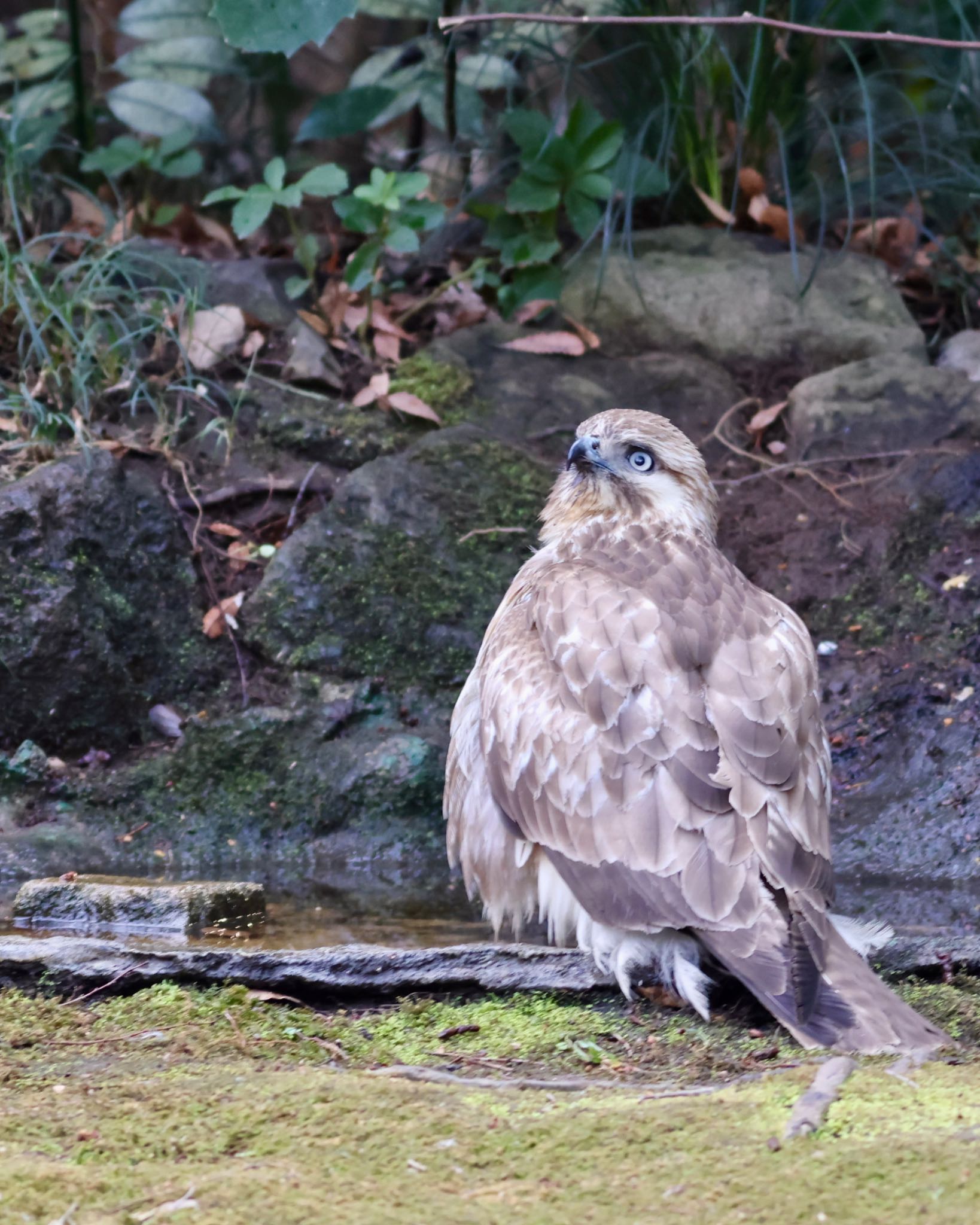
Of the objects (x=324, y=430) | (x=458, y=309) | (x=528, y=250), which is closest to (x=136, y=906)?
(x=324, y=430)

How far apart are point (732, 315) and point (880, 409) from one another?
1.07 metres

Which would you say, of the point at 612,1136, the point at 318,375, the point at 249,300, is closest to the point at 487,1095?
the point at 612,1136

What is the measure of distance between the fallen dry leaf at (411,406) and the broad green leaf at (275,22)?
1.72 m

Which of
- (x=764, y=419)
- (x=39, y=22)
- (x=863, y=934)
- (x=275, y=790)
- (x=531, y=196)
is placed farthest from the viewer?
(x=39, y=22)

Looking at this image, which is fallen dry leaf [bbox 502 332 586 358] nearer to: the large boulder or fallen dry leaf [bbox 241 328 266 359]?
fallen dry leaf [bbox 241 328 266 359]

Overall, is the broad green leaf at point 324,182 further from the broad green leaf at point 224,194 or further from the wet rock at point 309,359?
the wet rock at point 309,359

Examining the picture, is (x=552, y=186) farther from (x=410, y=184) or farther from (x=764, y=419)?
(x=764, y=419)

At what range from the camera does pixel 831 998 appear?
3289 mm

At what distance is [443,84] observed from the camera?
8.24 m

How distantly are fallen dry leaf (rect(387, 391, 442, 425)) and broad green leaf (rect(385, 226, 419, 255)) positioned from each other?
735 mm

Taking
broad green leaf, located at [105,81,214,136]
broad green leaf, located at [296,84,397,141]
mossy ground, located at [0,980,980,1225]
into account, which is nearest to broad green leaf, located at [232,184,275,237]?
broad green leaf, located at [296,84,397,141]

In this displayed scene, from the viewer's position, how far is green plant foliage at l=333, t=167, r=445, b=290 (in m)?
6.98

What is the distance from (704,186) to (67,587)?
177 inches

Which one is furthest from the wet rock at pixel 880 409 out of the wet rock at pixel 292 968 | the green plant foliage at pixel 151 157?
the wet rock at pixel 292 968
